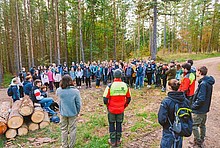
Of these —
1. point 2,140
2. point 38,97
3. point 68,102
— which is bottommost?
point 2,140

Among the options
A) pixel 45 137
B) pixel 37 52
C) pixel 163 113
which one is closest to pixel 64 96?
pixel 45 137

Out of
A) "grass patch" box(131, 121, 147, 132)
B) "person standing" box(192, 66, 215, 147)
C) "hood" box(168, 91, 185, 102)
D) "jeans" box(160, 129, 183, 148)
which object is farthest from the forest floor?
"hood" box(168, 91, 185, 102)

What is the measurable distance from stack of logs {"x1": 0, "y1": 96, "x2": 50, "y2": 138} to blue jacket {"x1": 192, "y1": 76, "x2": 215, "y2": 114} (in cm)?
499

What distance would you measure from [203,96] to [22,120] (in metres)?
5.46

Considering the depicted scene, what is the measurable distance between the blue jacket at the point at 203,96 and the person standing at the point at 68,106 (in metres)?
2.89

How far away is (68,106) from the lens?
15.1ft

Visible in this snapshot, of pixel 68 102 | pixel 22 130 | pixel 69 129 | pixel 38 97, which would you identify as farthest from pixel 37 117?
pixel 68 102

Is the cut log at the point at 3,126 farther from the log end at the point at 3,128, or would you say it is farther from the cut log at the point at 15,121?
the cut log at the point at 15,121

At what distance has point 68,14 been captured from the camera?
78.6 feet

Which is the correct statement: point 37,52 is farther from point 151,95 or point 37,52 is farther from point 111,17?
point 151,95

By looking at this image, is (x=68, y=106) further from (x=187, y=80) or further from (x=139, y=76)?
(x=139, y=76)

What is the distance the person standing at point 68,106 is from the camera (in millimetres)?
4598

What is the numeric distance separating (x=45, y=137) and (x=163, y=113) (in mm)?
4202

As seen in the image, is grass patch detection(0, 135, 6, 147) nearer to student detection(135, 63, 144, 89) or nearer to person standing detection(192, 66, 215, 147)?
person standing detection(192, 66, 215, 147)
